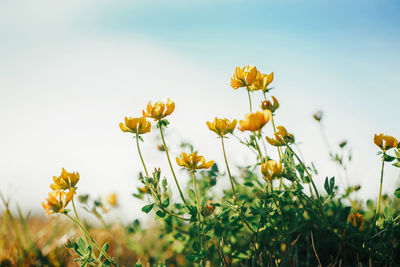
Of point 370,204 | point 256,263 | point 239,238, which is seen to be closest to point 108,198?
point 239,238

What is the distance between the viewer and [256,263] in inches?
71.7

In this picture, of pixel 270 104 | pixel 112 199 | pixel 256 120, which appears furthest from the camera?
pixel 112 199

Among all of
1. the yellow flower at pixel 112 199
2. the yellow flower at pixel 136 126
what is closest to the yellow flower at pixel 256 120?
the yellow flower at pixel 136 126

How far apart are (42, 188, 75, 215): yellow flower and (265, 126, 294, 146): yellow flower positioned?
1.30m

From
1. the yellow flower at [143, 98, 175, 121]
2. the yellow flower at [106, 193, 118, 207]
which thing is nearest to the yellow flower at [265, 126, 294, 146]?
the yellow flower at [143, 98, 175, 121]

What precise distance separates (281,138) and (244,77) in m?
0.49

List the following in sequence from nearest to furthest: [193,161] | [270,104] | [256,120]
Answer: [256,120] < [193,161] < [270,104]

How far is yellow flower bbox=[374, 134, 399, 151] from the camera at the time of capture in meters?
1.78

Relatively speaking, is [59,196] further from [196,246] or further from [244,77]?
[244,77]

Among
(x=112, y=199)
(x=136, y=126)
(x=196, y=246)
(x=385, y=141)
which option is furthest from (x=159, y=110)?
(x=112, y=199)

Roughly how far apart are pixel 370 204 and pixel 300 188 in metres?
1.19

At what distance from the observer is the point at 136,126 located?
1.79 m

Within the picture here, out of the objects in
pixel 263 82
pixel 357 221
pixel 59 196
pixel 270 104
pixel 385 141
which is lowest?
pixel 357 221

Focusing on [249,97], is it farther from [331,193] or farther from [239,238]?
[239,238]
